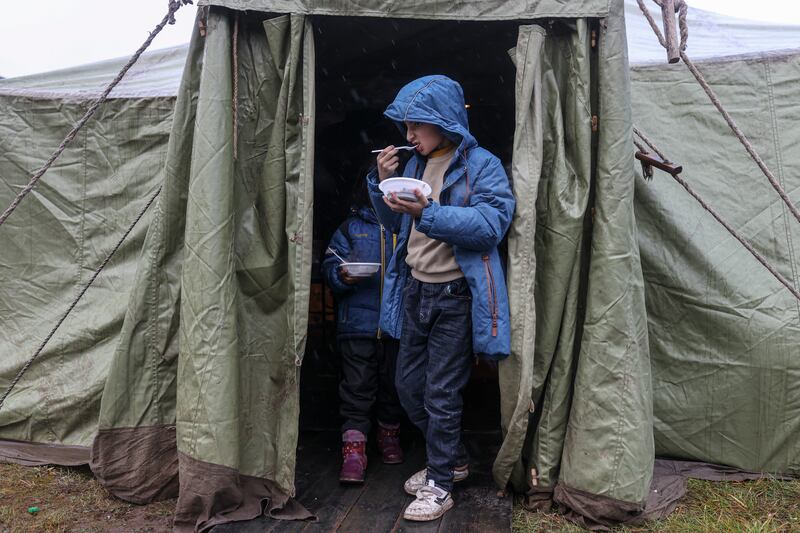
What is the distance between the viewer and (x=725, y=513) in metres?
3.12

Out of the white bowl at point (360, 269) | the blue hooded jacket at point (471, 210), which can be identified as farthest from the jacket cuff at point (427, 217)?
the white bowl at point (360, 269)

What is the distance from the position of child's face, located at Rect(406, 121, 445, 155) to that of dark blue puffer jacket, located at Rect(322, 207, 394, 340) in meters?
0.67

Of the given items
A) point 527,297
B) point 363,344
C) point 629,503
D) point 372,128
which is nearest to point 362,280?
point 363,344

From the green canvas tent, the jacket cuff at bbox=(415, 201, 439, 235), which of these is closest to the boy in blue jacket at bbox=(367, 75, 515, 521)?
the jacket cuff at bbox=(415, 201, 439, 235)

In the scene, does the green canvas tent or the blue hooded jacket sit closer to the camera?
the blue hooded jacket

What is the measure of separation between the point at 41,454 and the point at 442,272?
2428mm

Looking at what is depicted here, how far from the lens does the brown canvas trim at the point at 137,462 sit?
10.8 feet

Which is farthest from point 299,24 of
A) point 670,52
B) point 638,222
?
point 638,222

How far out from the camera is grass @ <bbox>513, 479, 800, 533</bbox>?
2.97 metres

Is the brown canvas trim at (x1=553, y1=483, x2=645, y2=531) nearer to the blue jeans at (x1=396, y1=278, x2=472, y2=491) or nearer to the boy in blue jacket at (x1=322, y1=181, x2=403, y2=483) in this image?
the blue jeans at (x1=396, y1=278, x2=472, y2=491)

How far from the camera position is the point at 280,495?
10.2ft

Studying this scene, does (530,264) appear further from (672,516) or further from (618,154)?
(672,516)

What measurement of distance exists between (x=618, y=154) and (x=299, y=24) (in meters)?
1.39

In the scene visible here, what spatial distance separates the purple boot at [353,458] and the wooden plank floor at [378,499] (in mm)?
42
